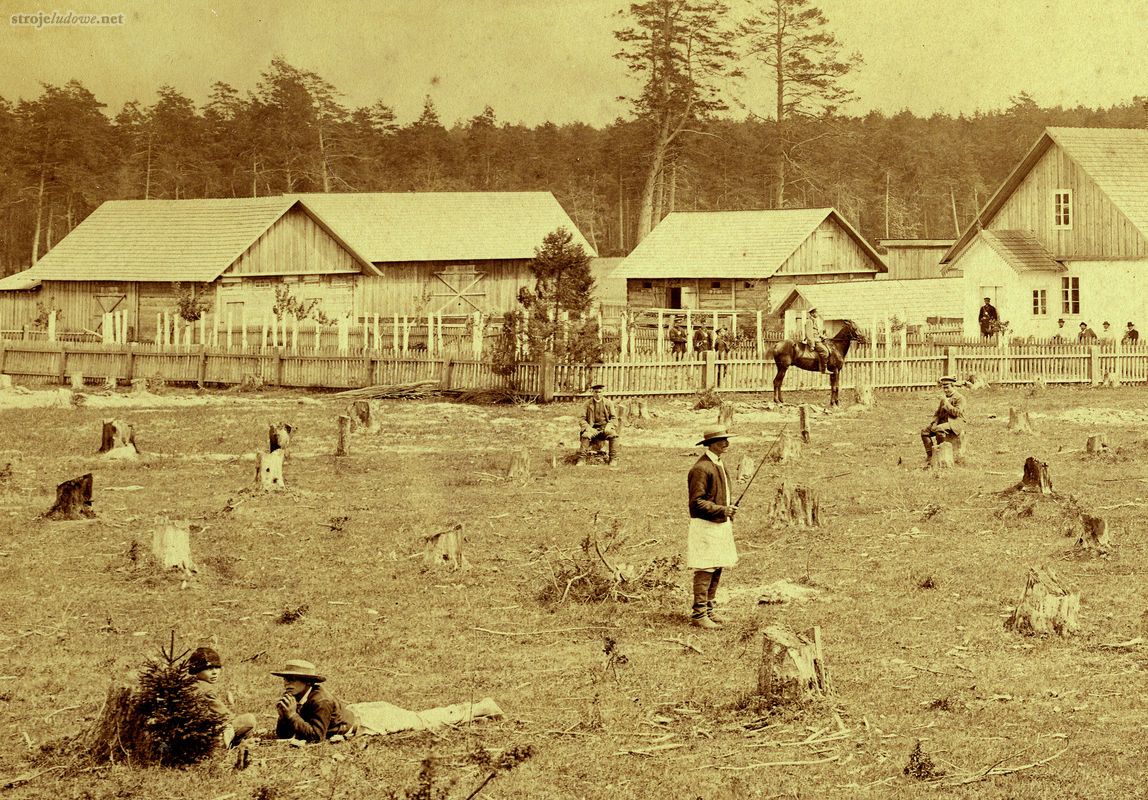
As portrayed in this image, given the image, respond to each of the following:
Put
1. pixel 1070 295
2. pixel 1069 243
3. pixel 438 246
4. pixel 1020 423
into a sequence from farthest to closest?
pixel 438 246
pixel 1069 243
pixel 1070 295
pixel 1020 423

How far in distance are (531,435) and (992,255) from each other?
71.3 feet

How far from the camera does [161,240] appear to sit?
43.8 m

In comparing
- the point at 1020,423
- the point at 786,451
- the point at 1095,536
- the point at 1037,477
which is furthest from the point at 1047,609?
the point at 1020,423

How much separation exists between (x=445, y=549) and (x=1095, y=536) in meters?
6.44

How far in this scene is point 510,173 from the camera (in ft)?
315

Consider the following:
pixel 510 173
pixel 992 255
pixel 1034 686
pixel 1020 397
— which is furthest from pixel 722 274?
pixel 510 173

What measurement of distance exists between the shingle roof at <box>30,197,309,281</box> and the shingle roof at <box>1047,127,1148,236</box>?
23.0 meters

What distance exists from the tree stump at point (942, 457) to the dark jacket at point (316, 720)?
13054 mm

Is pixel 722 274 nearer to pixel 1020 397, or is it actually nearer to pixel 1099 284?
pixel 1099 284

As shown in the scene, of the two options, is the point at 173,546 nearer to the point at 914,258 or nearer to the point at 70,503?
the point at 70,503

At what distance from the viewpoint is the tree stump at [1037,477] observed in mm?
17469

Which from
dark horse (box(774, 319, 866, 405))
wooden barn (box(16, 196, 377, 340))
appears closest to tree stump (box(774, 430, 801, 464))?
dark horse (box(774, 319, 866, 405))

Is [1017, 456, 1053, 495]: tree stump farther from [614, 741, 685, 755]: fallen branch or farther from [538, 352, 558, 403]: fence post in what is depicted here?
[538, 352, 558, 403]: fence post

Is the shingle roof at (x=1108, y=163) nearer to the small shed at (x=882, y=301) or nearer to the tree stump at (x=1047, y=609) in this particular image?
the small shed at (x=882, y=301)
